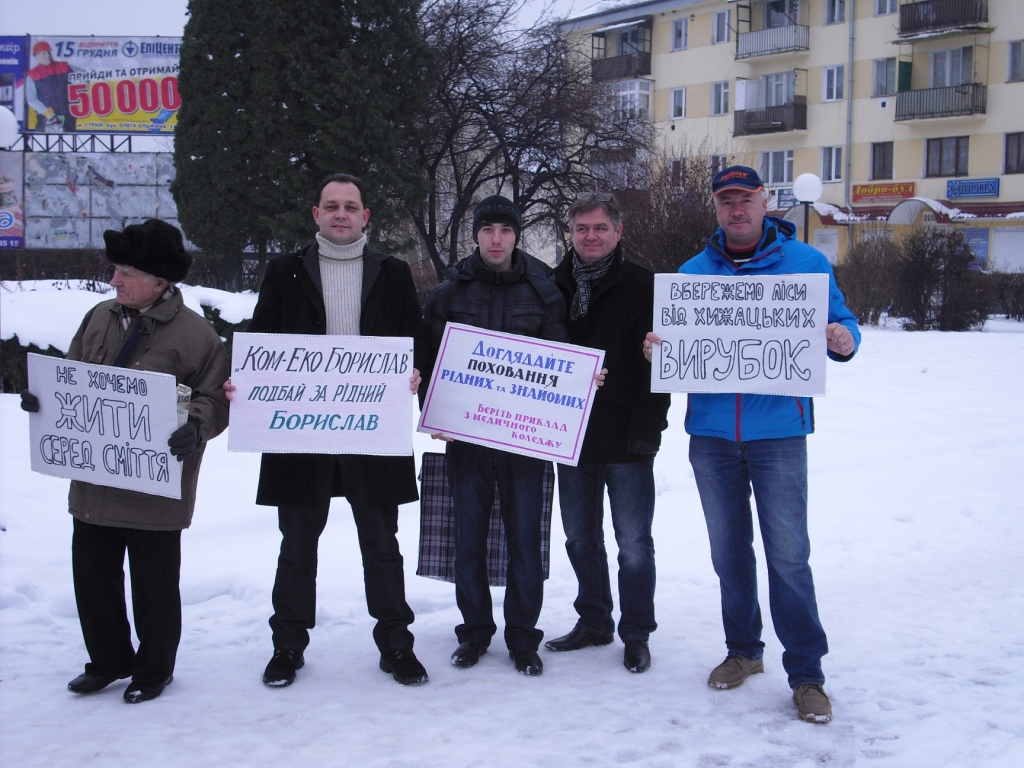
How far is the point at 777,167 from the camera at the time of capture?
40.3 meters

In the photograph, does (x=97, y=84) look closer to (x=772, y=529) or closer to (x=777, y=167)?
(x=777, y=167)

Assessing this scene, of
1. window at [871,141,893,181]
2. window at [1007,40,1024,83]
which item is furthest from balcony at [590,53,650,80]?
window at [1007,40,1024,83]

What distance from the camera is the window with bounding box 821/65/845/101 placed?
38125mm

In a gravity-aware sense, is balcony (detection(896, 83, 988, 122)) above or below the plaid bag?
above

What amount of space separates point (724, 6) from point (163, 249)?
4023cm

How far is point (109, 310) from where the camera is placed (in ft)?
13.9

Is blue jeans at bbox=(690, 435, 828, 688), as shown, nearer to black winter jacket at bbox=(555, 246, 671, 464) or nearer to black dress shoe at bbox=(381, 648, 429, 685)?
black winter jacket at bbox=(555, 246, 671, 464)

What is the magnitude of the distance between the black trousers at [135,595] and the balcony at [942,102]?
36175 millimetres

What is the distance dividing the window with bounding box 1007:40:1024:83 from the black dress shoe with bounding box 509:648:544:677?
3591 cm

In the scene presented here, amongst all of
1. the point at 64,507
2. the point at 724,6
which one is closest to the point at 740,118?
the point at 724,6

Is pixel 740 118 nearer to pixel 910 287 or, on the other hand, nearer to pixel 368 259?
pixel 910 287

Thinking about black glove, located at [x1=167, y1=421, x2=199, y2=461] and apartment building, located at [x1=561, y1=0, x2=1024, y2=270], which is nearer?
black glove, located at [x1=167, y1=421, x2=199, y2=461]

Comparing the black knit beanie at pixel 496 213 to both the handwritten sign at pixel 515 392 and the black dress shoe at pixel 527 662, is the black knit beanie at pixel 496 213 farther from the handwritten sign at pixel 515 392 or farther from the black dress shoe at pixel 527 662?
the black dress shoe at pixel 527 662

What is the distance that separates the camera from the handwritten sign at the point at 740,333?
13.6 ft
